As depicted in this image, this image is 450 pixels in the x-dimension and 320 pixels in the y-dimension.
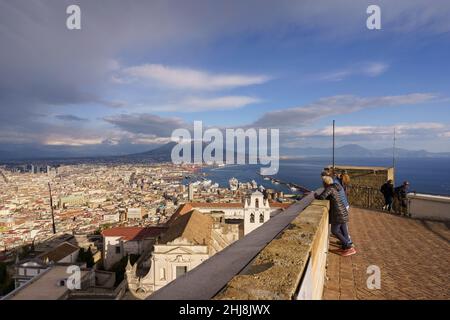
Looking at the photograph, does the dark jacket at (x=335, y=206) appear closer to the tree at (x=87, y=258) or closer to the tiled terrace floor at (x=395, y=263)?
the tiled terrace floor at (x=395, y=263)

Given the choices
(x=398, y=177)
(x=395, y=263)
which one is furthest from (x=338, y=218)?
(x=398, y=177)

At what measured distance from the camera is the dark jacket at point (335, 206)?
3.92 meters

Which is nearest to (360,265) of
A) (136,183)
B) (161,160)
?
(136,183)

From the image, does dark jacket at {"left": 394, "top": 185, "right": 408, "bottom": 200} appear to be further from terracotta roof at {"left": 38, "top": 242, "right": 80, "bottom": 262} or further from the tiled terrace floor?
terracotta roof at {"left": 38, "top": 242, "right": 80, "bottom": 262}

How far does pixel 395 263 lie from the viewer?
3.69 meters

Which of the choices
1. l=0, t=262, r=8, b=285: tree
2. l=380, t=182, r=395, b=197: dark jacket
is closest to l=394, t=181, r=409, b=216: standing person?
l=380, t=182, r=395, b=197: dark jacket

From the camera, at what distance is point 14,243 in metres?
37.0

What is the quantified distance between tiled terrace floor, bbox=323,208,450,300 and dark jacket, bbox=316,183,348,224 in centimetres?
49

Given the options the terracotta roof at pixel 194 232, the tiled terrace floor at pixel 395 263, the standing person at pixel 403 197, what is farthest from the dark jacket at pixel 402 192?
the terracotta roof at pixel 194 232

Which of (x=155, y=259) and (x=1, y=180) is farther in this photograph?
(x=1, y=180)

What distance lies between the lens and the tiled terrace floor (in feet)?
9.25

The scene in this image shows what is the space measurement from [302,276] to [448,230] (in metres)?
5.72
